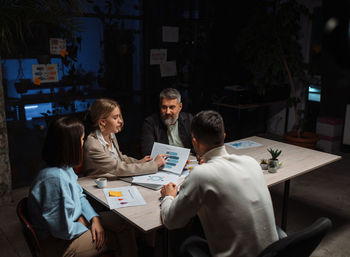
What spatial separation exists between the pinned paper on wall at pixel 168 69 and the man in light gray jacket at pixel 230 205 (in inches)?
135

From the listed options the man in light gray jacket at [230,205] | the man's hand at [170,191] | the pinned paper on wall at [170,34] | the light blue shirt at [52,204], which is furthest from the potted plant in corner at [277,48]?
the light blue shirt at [52,204]

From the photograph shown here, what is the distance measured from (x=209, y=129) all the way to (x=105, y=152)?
37.7 inches

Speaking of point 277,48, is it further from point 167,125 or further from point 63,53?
point 63,53

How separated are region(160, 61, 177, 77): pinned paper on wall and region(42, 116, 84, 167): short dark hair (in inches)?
129

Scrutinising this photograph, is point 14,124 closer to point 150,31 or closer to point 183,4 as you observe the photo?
point 150,31

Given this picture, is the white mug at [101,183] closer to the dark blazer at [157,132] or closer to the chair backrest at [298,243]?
the dark blazer at [157,132]

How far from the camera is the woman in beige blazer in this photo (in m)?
2.37

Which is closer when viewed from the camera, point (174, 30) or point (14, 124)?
point (14, 124)

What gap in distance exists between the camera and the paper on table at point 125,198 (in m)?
2.01

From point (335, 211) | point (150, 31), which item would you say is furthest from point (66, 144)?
point (150, 31)

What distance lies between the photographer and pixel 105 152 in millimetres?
2414

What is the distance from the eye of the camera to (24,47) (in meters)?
3.75

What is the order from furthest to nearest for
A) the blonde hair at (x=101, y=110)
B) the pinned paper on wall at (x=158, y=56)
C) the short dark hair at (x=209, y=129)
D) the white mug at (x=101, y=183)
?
the pinned paper on wall at (x=158, y=56)
the blonde hair at (x=101, y=110)
the white mug at (x=101, y=183)
the short dark hair at (x=209, y=129)

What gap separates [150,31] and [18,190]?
2.58 meters
